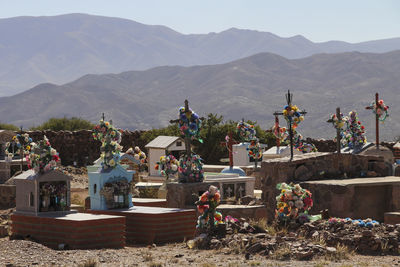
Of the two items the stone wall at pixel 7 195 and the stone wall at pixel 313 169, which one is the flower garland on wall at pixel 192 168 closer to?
the stone wall at pixel 313 169

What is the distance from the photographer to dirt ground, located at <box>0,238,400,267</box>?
1358 centimetres

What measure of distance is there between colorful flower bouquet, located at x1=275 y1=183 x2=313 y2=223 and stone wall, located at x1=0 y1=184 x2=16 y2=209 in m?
13.6

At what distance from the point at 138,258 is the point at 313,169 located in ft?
25.8

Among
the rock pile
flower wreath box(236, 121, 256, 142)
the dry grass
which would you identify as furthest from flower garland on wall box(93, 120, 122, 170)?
flower wreath box(236, 121, 256, 142)

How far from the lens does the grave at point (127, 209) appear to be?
17672 millimetres

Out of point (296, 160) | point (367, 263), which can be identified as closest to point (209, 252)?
point (367, 263)

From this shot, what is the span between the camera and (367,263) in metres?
13.4

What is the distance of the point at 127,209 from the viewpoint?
62.2ft

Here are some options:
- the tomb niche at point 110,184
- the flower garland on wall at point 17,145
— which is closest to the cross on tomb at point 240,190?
the tomb niche at point 110,184

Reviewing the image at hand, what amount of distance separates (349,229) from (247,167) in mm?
15539

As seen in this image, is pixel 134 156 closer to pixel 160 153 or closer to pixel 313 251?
pixel 160 153

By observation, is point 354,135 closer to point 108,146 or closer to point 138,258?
point 108,146

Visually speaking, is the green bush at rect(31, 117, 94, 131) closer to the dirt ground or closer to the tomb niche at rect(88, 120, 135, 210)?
the tomb niche at rect(88, 120, 135, 210)

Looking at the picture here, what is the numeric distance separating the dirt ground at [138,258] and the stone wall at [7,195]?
39.3ft
